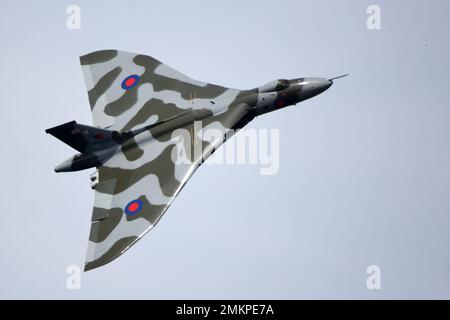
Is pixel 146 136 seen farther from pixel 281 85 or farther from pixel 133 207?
pixel 281 85

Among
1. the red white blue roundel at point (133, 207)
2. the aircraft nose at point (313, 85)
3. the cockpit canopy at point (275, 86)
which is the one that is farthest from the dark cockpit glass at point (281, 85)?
the red white blue roundel at point (133, 207)

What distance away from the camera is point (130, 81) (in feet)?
137

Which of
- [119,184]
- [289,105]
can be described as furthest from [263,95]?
[119,184]

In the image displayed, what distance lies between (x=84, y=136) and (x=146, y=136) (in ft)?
11.4

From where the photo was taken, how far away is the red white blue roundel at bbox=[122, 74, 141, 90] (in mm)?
41375

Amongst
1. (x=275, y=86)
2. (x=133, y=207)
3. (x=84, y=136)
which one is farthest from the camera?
(x=275, y=86)

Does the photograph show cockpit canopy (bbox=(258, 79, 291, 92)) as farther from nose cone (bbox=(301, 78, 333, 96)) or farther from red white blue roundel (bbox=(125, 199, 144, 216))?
red white blue roundel (bbox=(125, 199, 144, 216))

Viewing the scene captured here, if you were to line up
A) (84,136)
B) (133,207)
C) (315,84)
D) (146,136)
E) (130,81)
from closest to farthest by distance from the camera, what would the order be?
(133,207) → (84,136) → (146,136) → (315,84) → (130,81)

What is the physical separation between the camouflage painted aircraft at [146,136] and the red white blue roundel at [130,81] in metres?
0.07

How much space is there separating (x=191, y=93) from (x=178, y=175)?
6729mm

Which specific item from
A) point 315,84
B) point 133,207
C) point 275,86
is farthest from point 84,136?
point 315,84

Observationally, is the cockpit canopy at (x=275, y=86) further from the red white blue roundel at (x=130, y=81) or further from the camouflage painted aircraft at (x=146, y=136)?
the red white blue roundel at (x=130, y=81)

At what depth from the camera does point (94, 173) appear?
36.6 m

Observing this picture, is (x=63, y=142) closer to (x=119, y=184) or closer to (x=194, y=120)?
(x=119, y=184)
